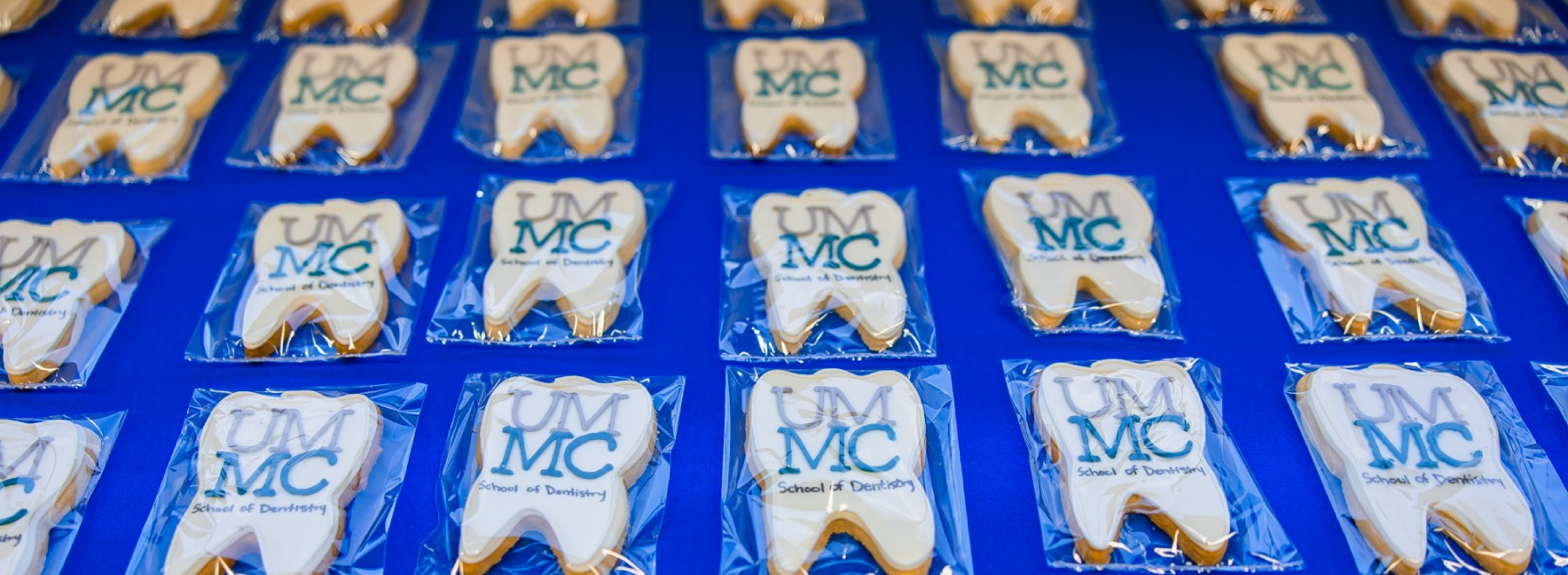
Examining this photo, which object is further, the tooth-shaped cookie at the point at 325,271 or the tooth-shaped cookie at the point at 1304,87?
the tooth-shaped cookie at the point at 1304,87

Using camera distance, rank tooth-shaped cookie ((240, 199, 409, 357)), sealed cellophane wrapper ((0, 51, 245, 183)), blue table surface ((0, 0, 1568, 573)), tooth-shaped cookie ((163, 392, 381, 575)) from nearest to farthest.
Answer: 1. tooth-shaped cookie ((163, 392, 381, 575))
2. blue table surface ((0, 0, 1568, 573))
3. tooth-shaped cookie ((240, 199, 409, 357))
4. sealed cellophane wrapper ((0, 51, 245, 183))

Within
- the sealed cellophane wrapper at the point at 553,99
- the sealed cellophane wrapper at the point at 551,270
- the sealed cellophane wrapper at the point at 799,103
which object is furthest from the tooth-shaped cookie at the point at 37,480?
the sealed cellophane wrapper at the point at 799,103

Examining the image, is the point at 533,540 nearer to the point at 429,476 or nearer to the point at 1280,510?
the point at 429,476

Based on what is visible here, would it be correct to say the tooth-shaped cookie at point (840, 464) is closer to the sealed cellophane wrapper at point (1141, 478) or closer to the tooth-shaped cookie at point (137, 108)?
the sealed cellophane wrapper at point (1141, 478)

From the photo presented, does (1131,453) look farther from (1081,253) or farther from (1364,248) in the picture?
(1364,248)

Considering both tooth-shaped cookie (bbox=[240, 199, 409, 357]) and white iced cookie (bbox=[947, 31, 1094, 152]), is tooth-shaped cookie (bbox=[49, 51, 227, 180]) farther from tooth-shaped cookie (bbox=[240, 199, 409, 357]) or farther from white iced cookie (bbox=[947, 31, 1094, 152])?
white iced cookie (bbox=[947, 31, 1094, 152])

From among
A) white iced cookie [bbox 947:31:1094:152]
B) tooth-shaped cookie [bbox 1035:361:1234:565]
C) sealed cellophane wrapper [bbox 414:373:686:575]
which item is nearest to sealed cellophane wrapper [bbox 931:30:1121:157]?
white iced cookie [bbox 947:31:1094:152]

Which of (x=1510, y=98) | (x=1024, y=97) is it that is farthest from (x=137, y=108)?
(x=1510, y=98)
